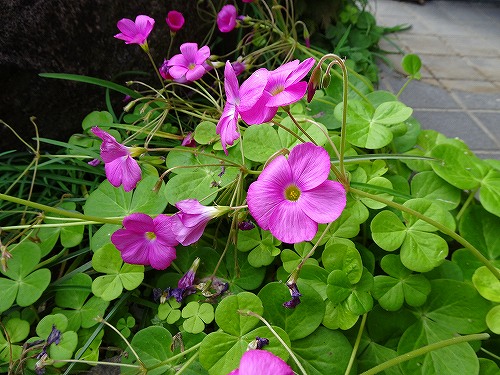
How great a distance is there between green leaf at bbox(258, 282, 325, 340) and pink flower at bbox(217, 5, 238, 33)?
96cm

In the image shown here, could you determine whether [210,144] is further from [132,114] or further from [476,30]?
[476,30]

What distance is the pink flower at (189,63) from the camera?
1160 millimetres

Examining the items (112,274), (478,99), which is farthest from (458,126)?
(112,274)

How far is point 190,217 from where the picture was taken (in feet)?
2.53

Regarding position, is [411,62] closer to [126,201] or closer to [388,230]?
[388,230]

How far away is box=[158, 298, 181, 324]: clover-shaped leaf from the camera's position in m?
0.98

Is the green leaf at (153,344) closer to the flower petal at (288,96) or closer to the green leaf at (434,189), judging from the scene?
the flower petal at (288,96)

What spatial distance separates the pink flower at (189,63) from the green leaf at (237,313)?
0.63m

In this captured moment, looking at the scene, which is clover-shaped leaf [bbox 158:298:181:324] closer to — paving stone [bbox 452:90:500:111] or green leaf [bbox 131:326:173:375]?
green leaf [bbox 131:326:173:375]

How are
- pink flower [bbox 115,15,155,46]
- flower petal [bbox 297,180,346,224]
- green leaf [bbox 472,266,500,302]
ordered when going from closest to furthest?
flower petal [bbox 297,180,346,224]
green leaf [bbox 472,266,500,302]
pink flower [bbox 115,15,155,46]

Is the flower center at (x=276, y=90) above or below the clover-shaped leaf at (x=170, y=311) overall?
above

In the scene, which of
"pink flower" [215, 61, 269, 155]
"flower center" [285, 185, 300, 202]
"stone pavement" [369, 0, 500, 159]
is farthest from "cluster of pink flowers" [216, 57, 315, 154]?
"stone pavement" [369, 0, 500, 159]

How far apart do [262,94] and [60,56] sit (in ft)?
3.22

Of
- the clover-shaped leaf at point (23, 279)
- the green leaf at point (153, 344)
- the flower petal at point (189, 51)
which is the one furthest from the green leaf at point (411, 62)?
the clover-shaped leaf at point (23, 279)
